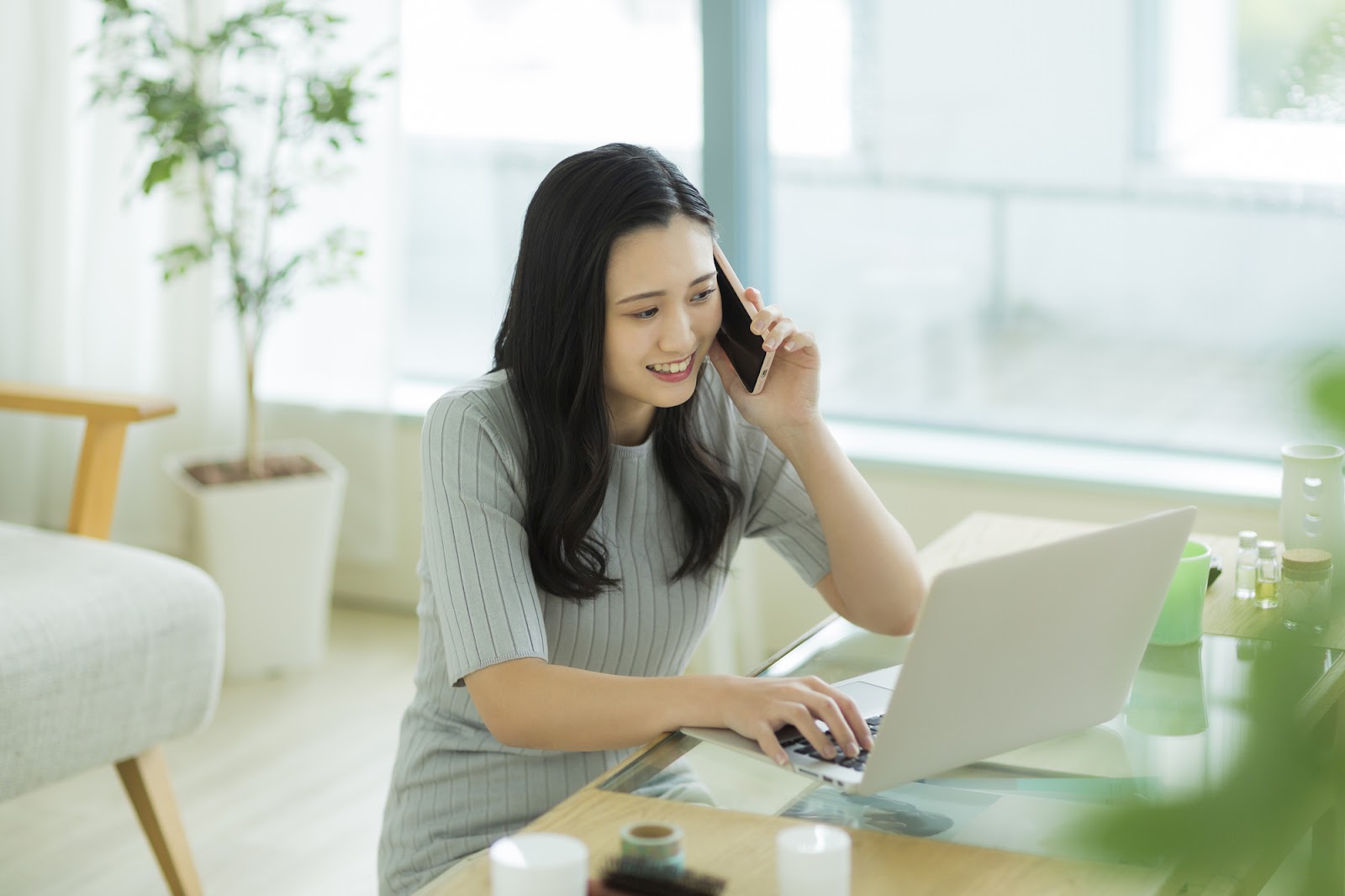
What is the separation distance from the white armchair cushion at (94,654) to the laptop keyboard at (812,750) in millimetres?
1156

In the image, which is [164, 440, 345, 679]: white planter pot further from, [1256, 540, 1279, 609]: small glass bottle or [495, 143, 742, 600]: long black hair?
[1256, 540, 1279, 609]: small glass bottle

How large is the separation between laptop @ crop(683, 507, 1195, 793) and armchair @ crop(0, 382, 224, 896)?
109cm

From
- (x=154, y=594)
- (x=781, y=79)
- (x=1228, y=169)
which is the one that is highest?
(x=781, y=79)

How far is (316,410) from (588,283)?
2231 millimetres

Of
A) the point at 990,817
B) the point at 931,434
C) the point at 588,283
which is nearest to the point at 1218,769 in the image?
the point at 990,817

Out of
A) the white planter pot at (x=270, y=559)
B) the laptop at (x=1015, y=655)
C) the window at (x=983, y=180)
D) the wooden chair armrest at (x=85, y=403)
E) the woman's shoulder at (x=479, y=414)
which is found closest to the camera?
the laptop at (x=1015, y=655)

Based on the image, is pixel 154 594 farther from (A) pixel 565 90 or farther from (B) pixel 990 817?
(A) pixel 565 90

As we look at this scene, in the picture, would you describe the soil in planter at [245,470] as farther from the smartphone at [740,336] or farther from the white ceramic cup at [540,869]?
the white ceramic cup at [540,869]

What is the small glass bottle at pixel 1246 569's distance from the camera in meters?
1.54

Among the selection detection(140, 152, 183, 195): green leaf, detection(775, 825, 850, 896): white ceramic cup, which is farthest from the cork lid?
detection(140, 152, 183, 195): green leaf

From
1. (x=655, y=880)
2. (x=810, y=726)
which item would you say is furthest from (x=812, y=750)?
(x=655, y=880)

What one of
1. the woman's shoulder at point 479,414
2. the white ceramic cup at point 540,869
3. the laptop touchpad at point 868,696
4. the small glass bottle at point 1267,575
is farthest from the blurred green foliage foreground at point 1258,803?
the small glass bottle at point 1267,575

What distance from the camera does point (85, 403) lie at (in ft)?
7.45

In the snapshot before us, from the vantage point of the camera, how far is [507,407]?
1412 millimetres
